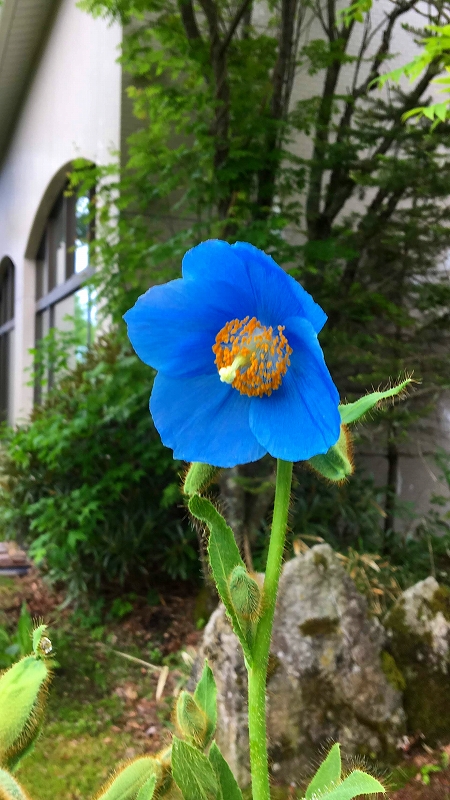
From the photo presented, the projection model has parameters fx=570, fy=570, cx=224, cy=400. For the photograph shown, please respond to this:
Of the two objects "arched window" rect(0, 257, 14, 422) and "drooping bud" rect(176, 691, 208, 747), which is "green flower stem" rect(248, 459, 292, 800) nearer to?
"drooping bud" rect(176, 691, 208, 747)

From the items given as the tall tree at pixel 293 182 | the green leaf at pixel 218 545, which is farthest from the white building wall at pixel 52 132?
the green leaf at pixel 218 545

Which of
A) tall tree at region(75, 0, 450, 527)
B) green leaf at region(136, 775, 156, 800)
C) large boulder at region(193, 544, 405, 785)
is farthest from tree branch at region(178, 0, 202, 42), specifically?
green leaf at region(136, 775, 156, 800)

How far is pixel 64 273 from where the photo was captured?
5.71m

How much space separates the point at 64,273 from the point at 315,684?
5.06m

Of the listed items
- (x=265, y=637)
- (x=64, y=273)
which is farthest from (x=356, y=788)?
(x=64, y=273)

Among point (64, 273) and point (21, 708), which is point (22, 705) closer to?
point (21, 708)

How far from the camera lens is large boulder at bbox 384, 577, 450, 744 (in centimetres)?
149

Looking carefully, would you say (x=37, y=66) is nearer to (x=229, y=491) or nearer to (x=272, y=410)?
(x=229, y=491)

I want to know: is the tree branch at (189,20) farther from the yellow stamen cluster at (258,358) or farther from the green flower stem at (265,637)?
the green flower stem at (265,637)

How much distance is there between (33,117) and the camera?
627 cm

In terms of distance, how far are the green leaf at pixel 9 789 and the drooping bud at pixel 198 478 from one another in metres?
0.26

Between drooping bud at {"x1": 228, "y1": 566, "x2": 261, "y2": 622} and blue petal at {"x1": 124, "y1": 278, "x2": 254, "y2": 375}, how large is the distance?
171 mm

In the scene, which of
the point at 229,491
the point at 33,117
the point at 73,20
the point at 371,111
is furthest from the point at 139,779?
the point at 33,117

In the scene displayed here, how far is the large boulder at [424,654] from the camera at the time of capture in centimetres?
149
